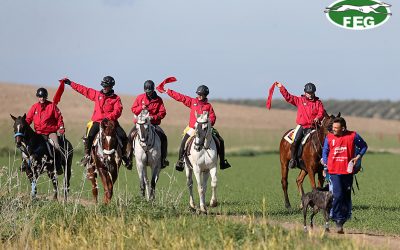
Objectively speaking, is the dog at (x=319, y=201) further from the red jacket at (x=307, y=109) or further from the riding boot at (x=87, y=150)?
the riding boot at (x=87, y=150)

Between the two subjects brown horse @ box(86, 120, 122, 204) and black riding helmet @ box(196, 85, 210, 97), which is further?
black riding helmet @ box(196, 85, 210, 97)

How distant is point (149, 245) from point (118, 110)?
7.26 m

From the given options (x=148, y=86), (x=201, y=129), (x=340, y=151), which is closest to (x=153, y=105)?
(x=148, y=86)

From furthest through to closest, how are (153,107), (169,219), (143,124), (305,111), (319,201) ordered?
1. (153,107)
2. (305,111)
3. (143,124)
4. (319,201)
5. (169,219)

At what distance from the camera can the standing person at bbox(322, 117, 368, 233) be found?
15.0 metres

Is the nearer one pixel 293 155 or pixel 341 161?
pixel 341 161

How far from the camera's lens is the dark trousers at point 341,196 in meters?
15.1

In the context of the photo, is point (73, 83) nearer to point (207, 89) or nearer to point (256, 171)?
point (207, 89)

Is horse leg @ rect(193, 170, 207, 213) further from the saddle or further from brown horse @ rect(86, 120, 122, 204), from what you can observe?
the saddle

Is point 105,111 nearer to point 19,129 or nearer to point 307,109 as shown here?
point 19,129

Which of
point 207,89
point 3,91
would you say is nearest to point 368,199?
point 207,89

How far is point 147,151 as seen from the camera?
1930cm

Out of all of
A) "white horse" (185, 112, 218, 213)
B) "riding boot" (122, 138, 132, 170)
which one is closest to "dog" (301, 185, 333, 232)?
"white horse" (185, 112, 218, 213)

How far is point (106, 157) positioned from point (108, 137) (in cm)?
46
